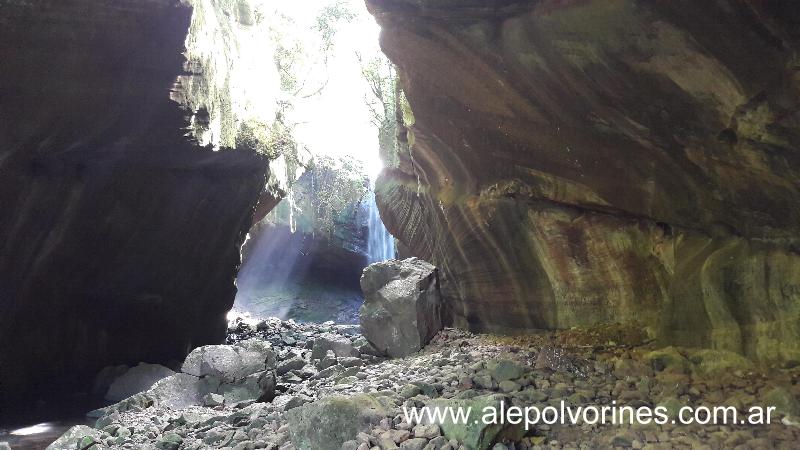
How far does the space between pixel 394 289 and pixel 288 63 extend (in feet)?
38.9

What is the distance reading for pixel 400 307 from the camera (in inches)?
333

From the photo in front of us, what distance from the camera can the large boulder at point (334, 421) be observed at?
4336 millimetres

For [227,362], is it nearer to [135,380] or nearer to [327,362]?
[327,362]

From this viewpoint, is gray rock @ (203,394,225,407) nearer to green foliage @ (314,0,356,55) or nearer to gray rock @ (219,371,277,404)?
gray rock @ (219,371,277,404)

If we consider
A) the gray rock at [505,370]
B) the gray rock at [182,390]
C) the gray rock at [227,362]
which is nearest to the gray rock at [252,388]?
the gray rock at [227,362]

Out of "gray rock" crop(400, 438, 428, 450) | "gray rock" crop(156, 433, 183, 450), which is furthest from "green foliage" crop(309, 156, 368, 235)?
"gray rock" crop(400, 438, 428, 450)

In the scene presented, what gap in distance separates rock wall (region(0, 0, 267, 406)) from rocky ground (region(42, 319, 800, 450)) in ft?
8.49

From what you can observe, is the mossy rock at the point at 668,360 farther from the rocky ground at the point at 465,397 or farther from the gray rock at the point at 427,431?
the gray rock at the point at 427,431

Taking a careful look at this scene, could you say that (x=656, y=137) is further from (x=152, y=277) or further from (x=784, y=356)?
(x=152, y=277)

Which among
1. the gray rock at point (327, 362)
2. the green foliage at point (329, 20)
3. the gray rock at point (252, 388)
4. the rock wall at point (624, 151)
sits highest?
the green foliage at point (329, 20)

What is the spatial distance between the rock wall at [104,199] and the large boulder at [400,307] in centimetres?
368

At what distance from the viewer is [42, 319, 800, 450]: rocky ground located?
157 inches

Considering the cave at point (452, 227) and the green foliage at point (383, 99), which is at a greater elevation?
the green foliage at point (383, 99)

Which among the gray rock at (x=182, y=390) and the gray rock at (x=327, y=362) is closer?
the gray rock at (x=182, y=390)
